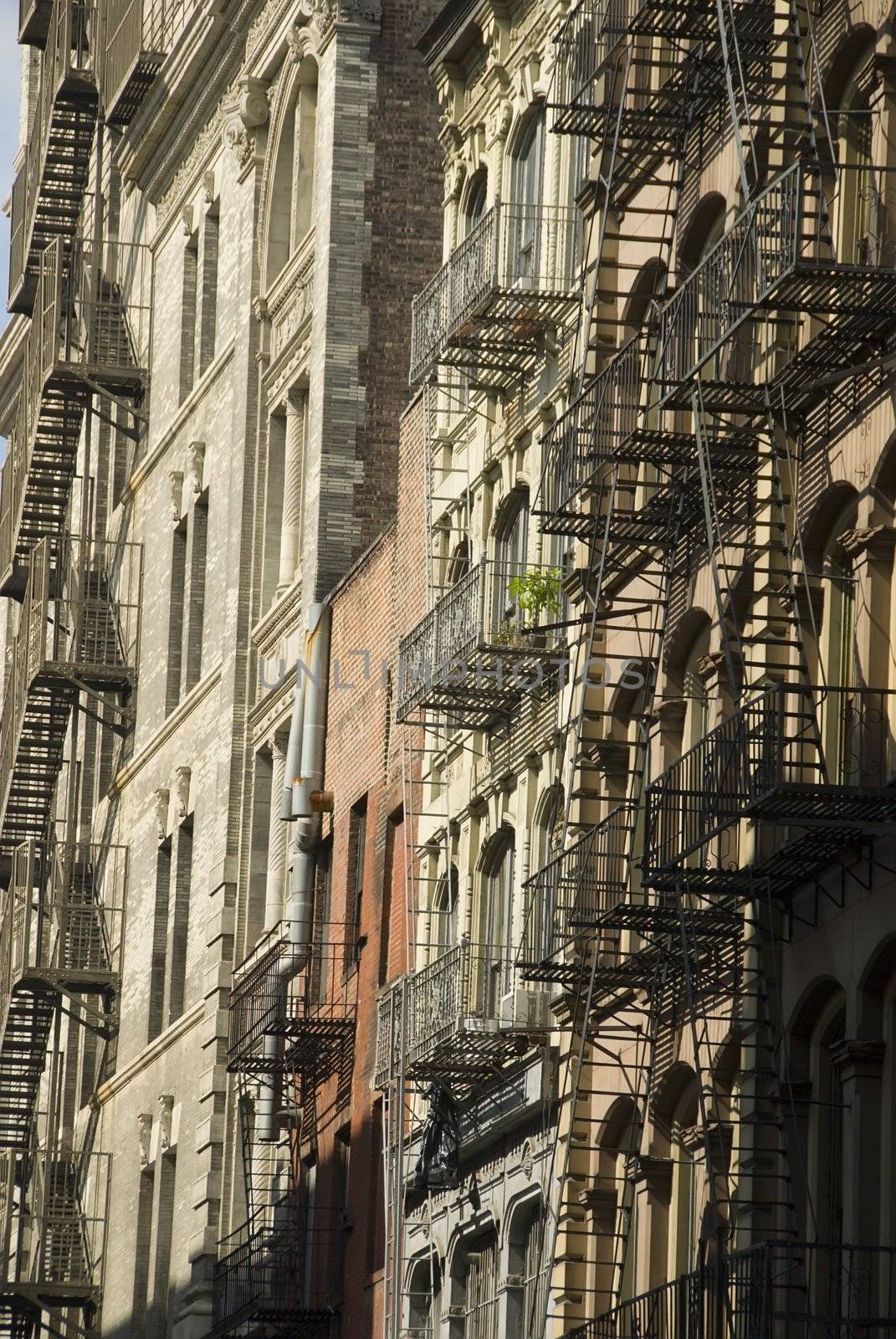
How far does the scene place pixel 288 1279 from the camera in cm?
4344

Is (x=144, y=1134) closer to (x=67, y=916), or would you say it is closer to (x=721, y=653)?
(x=67, y=916)

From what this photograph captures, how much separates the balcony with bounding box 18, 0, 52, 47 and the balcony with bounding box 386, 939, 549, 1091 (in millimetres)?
39296

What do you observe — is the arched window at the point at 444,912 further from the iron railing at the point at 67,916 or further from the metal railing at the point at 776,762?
the iron railing at the point at 67,916

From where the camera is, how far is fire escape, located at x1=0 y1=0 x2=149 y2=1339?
58.4 meters

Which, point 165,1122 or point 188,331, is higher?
point 188,331

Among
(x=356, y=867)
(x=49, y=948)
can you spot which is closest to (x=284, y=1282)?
(x=356, y=867)

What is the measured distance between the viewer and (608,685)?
101 ft

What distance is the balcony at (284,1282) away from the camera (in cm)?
4191

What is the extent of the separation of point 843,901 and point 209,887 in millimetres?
26999

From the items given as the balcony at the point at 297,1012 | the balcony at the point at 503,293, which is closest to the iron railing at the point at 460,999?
the balcony at the point at 297,1012

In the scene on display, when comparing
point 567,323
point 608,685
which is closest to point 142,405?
point 567,323

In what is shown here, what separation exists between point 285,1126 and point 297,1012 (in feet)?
7.30

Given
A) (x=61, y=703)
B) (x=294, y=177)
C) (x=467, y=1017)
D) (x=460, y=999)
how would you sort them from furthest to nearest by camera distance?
1. (x=61, y=703)
2. (x=294, y=177)
3. (x=460, y=999)
4. (x=467, y=1017)

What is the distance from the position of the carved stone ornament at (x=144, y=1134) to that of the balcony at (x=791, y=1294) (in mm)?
29824
